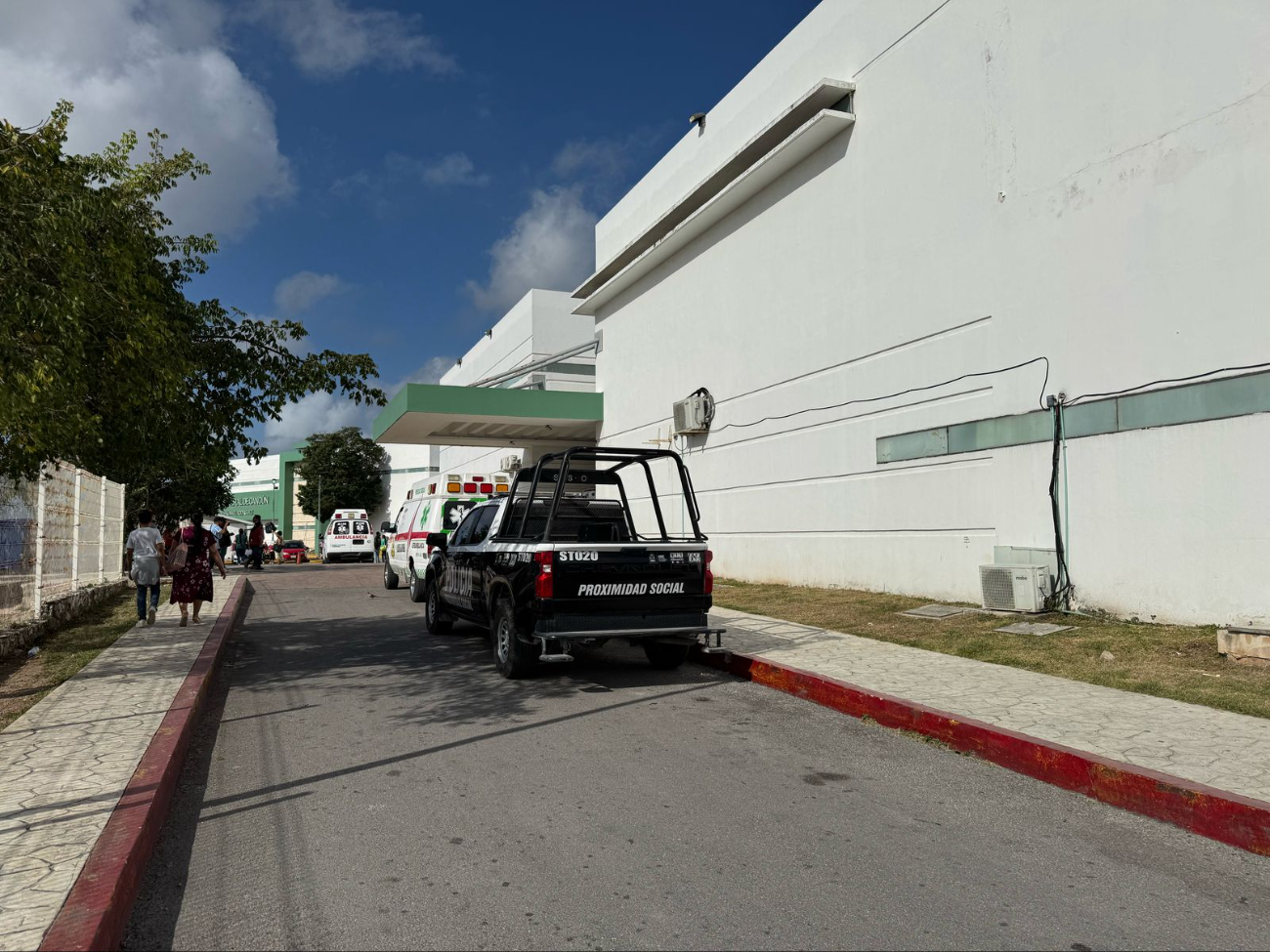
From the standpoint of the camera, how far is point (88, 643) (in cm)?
1103

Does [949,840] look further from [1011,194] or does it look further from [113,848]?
[1011,194]

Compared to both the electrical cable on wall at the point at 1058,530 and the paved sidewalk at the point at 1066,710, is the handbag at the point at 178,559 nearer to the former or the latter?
the paved sidewalk at the point at 1066,710

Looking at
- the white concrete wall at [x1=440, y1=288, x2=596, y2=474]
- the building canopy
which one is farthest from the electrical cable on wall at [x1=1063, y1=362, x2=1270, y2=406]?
the white concrete wall at [x1=440, y1=288, x2=596, y2=474]

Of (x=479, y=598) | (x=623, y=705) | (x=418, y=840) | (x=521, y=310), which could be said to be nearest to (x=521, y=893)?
(x=418, y=840)

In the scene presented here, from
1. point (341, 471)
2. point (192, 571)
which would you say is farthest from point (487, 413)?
point (341, 471)

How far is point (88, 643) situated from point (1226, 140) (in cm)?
1426

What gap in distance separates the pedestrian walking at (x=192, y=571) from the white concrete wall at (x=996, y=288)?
409 inches

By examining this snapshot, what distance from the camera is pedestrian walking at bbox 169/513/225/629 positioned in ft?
42.1

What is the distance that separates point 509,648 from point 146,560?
690 cm

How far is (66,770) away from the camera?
5340 mm

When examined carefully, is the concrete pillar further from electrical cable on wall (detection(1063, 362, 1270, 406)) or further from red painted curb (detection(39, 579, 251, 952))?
electrical cable on wall (detection(1063, 362, 1270, 406))

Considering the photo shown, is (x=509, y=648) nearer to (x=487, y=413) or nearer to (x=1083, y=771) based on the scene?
(x=1083, y=771)

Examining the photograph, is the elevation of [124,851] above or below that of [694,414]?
below

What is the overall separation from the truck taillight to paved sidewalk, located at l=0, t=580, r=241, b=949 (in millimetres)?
3135
